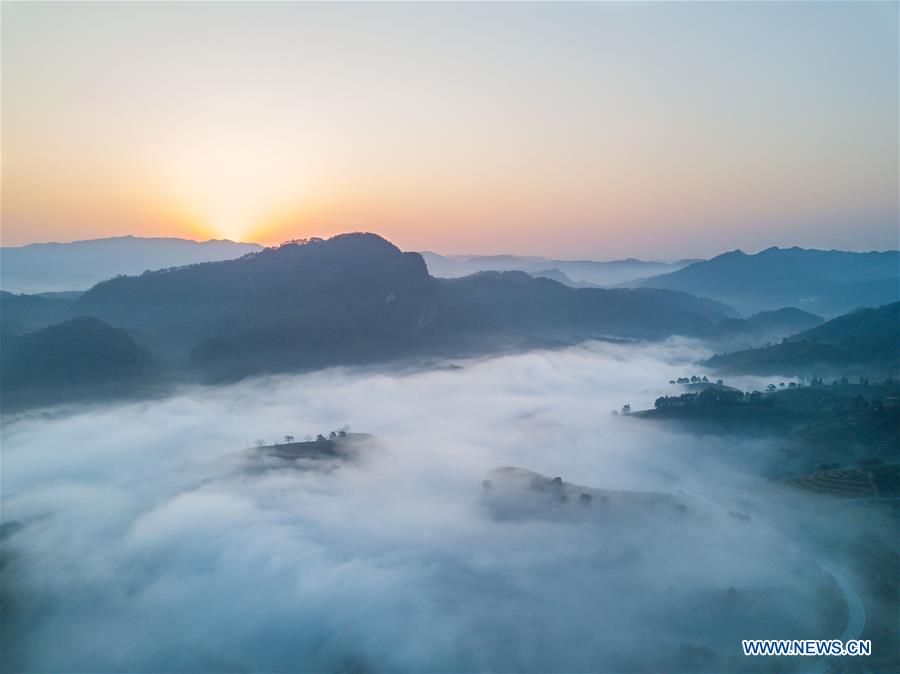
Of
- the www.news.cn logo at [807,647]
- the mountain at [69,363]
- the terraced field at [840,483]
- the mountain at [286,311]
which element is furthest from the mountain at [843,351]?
the mountain at [69,363]

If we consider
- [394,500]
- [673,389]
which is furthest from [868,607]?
[673,389]

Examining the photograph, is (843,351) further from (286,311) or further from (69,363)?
(69,363)

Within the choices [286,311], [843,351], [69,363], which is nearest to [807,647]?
[843,351]

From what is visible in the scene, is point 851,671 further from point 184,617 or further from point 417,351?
point 417,351

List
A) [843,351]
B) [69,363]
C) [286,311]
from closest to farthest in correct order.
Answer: [69,363] < [843,351] < [286,311]

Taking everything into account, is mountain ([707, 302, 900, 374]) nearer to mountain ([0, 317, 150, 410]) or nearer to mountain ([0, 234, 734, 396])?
mountain ([0, 234, 734, 396])
